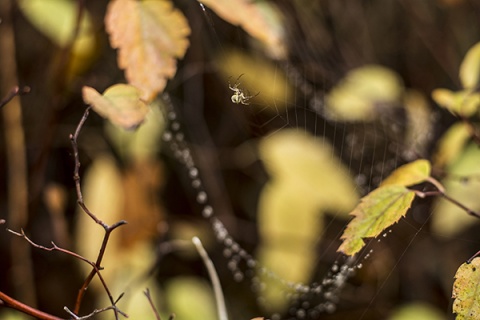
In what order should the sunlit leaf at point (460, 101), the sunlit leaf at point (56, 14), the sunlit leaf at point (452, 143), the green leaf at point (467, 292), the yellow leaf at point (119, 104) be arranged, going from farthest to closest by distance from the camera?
→ the sunlit leaf at point (56, 14), the sunlit leaf at point (452, 143), the sunlit leaf at point (460, 101), the yellow leaf at point (119, 104), the green leaf at point (467, 292)

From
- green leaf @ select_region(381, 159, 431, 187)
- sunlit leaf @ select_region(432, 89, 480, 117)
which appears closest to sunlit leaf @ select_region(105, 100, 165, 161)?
sunlit leaf @ select_region(432, 89, 480, 117)

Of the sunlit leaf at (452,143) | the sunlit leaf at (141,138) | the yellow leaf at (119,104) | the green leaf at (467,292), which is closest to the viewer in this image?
the green leaf at (467,292)

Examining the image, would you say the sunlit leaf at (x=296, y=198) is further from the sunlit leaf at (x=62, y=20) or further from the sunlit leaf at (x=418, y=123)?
the sunlit leaf at (x=62, y=20)

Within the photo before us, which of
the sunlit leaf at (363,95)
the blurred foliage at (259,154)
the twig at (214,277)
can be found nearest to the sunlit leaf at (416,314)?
the blurred foliage at (259,154)

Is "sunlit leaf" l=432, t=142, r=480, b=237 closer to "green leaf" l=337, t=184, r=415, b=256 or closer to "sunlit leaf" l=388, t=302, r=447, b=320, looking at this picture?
"sunlit leaf" l=388, t=302, r=447, b=320

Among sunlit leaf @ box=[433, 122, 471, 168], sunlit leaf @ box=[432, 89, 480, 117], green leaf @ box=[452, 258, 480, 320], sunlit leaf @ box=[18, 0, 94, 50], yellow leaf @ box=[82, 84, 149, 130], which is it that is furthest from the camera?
sunlit leaf @ box=[18, 0, 94, 50]

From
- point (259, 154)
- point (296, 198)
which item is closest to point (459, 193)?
point (296, 198)

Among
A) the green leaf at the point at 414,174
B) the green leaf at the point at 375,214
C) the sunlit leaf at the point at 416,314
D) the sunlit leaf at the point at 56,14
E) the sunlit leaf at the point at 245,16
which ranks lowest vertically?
the green leaf at the point at 375,214
